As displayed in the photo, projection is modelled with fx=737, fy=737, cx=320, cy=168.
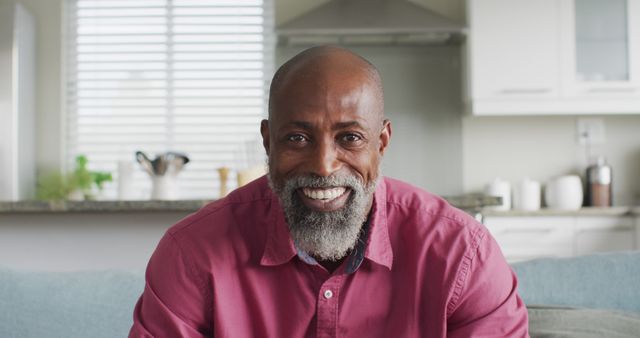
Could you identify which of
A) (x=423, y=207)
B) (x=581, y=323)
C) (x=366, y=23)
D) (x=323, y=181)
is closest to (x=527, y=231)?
(x=366, y=23)

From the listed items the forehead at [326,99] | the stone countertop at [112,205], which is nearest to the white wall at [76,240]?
the stone countertop at [112,205]

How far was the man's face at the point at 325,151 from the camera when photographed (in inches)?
44.9

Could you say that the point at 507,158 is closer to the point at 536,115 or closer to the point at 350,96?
the point at 536,115

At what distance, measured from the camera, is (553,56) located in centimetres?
400

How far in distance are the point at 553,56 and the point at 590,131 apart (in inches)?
23.6

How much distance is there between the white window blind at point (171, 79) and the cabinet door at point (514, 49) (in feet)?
4.25

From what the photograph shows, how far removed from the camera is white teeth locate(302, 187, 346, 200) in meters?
1.17

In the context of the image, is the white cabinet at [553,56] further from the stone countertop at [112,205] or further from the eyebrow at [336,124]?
the eyebrow at [336,124]

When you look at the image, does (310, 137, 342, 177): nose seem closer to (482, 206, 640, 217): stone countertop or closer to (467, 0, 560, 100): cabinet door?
(482, 206, 640, 217): stone countertop

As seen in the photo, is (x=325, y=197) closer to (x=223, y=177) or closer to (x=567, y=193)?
(x=223, y=177)

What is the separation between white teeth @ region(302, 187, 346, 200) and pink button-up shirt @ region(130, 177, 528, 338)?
0.33ft

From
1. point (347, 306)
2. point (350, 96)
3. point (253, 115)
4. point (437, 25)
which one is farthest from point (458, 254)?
point (253, 115)

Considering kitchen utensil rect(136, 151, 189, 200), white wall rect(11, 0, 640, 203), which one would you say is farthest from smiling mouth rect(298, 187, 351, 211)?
white wall rect(11, 0, 640, 203)

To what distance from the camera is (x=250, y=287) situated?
124 cm
